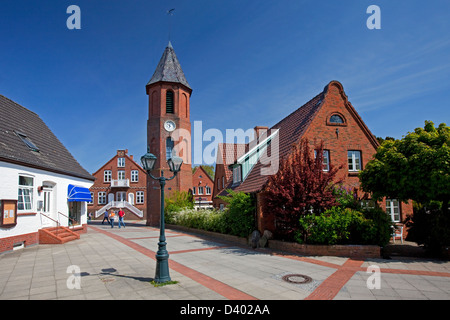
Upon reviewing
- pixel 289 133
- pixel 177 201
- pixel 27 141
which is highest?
pixel 289 133

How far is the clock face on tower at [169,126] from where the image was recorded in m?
31.8

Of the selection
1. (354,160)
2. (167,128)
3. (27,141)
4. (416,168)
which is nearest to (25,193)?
(27,141)

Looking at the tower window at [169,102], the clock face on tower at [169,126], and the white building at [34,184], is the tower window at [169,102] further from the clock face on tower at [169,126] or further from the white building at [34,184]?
the white building at [34,184]

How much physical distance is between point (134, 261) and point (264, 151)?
1164 cm

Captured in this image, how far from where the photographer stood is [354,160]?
664 inches

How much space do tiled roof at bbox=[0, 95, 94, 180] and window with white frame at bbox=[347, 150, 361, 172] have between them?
671 inches

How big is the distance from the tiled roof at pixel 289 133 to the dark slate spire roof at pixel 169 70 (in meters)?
17.7

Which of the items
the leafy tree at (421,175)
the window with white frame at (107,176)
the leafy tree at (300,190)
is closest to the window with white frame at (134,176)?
the window with white frame at (107,176)

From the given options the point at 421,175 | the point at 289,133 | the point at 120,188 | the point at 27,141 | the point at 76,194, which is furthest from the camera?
the point at 120,188

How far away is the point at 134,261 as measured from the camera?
35.1ft

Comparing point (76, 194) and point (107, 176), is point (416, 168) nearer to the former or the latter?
point (76, 194)

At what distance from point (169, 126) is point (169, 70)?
694 cm

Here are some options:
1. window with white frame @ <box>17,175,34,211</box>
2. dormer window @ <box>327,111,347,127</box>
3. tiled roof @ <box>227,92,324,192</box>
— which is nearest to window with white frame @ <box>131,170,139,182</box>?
tiled roof @ <box>227,92,324,192</box>

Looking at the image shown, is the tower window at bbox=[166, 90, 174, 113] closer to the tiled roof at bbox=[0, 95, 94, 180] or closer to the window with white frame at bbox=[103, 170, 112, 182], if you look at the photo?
the tiled roof at bbox=[0, 95, 94, 180]
